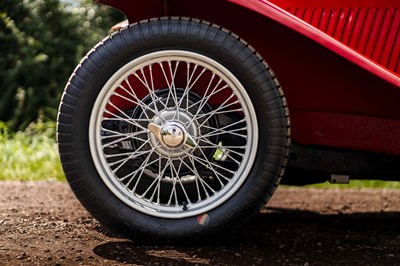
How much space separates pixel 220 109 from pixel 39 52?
4.90 metres

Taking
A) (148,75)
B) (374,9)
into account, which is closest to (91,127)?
(148,75)

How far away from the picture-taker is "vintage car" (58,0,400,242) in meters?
3.16

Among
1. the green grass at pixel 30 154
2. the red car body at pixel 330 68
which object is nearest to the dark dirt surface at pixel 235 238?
the red car body at pixel 330 68

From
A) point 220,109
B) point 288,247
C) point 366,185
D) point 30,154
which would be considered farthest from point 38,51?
point 288,247

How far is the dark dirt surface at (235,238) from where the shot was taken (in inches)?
121

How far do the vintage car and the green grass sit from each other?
2.48m

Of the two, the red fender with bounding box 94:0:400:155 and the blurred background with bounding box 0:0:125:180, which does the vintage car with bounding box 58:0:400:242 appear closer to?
the red fender with bounding box 94:0:400:155

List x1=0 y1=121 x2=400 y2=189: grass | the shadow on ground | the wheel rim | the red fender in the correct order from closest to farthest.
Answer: the shadow on ground
the wheel rim
the red fender
x1=0 y1=121 x2=400 y2=189: grass

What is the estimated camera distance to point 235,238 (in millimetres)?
3553

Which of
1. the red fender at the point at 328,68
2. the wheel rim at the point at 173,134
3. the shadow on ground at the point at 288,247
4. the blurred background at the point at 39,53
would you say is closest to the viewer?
the shadow on ground at the point at 288,247

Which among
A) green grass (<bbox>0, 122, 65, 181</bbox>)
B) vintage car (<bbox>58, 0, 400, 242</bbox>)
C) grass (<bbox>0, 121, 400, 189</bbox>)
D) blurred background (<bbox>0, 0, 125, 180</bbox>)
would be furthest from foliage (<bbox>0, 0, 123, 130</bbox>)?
vintage car (<bbox>58, 0, 400, 242</bbox>)

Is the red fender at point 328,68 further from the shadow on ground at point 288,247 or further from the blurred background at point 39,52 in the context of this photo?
the blurred background at point 39,52

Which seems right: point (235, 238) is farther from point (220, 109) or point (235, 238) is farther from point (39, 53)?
point (39, 53)

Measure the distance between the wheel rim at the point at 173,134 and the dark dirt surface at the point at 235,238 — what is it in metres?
0.24
